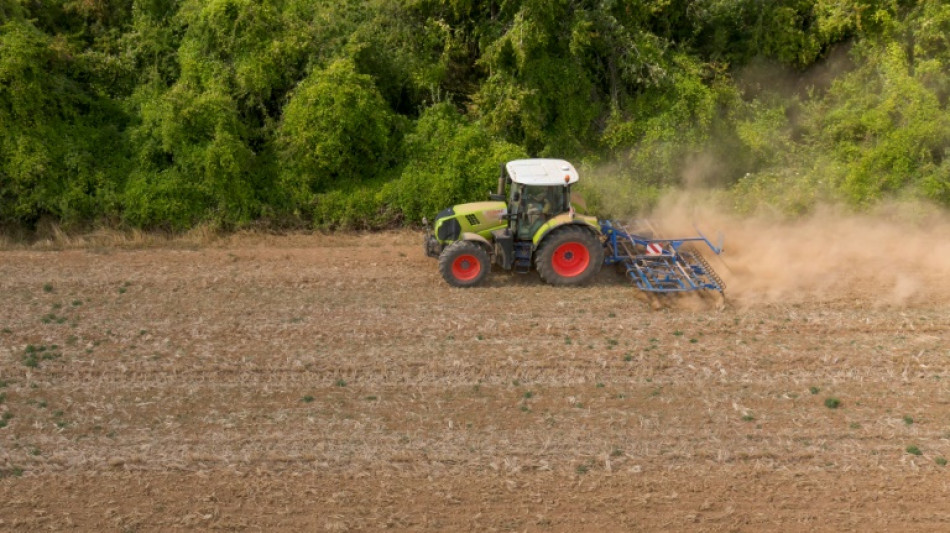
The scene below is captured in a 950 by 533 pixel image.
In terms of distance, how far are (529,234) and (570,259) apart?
788mm

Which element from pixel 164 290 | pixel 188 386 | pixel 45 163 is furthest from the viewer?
pixel 45 163

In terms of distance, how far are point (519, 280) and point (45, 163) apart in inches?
367

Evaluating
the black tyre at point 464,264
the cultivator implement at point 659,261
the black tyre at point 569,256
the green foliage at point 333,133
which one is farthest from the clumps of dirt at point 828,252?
the green foliage at point 333,133

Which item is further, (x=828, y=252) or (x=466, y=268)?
(x=828, y=252)

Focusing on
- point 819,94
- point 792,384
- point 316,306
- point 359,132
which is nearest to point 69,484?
point 316,306

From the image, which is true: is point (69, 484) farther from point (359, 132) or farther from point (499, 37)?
point (499, 37)

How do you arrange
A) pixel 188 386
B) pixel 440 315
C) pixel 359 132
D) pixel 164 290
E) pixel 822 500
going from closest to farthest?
pixel 822 500 < pixel 188 386 < pixel 440 315 < pixel 164 290 < pixel 359 132

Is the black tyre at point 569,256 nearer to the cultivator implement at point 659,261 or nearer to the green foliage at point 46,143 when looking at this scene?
the cultivator implement at point 659,261

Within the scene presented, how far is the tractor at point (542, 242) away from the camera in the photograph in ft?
43.6

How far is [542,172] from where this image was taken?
13453 mm

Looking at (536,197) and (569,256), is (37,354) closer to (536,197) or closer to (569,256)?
(536,197)

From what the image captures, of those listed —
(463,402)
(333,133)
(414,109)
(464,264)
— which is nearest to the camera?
(463,402)

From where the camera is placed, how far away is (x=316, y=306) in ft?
42.3

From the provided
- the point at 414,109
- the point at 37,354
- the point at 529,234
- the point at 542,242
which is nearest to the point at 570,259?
the point at 542,242
